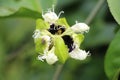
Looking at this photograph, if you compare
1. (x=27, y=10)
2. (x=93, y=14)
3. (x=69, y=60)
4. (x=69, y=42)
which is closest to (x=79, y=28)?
(x=69, y=42)

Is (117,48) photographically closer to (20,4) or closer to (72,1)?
(20,4)

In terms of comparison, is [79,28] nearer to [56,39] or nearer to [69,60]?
[56,39]

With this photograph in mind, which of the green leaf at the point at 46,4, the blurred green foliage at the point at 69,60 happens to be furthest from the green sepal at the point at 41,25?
the blurred green foliage at the point at 69,60

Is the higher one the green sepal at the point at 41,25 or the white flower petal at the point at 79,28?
the green sepal at the point at 41,25

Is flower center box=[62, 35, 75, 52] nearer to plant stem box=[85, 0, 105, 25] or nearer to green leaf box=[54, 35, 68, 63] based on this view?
green leaf box=[54, 35, 68, 63]

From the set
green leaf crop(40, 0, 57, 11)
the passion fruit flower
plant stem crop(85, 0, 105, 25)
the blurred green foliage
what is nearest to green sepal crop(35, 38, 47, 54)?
the passion fruit flower

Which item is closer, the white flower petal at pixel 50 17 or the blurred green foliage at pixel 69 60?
the white flower petal at pixel 50 17

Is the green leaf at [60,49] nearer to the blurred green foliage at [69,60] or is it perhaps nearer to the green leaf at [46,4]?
the green leaf at [46,4]

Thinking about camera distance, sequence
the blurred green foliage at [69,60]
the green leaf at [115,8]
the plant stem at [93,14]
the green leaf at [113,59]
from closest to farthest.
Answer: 1. the green leaf at [115,8]
2. the green leaf at [113,59]
3. the plant stem at [93,14]
4. the blurred green foliage at [69,60]
